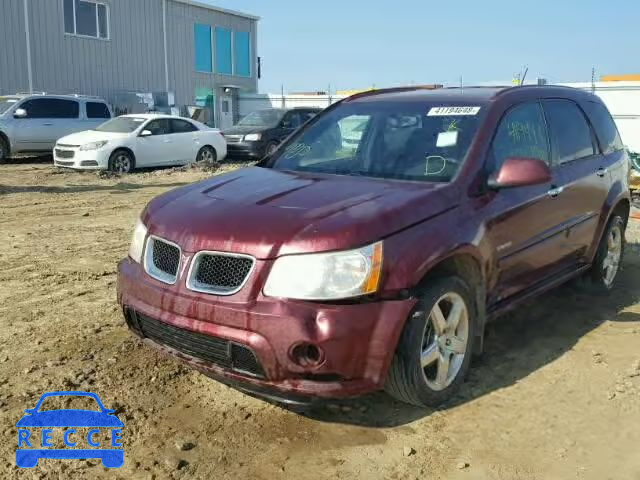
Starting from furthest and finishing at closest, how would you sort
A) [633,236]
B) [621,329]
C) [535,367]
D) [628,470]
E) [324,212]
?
1. [633,236]
2. [621,329]
3. [535,367]
4. [324,212]
5. [628,470]

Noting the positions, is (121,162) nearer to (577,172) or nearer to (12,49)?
(12,49)

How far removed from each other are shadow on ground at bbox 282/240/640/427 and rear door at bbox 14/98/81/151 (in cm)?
1533

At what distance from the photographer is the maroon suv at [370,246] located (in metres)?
3.04

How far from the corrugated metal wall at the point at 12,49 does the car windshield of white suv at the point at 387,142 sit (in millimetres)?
20349

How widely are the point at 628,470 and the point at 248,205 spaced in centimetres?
224

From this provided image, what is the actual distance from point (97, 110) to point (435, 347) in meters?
17.1

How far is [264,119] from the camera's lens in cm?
1942

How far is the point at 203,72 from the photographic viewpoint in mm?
29875

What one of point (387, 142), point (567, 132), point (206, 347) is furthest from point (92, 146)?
point (206, 347)

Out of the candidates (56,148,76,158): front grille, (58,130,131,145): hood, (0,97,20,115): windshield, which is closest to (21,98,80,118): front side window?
(0,97,20,115): windshield

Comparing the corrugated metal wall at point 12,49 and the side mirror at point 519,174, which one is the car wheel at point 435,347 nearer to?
the side mirror at point 519,174

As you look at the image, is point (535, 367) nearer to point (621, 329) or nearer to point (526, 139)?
point (621, 329)

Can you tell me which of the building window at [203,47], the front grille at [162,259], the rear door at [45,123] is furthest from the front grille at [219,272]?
the building window at [203,47]

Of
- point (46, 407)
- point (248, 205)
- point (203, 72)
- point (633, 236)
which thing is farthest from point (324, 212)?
point (203, 72)
